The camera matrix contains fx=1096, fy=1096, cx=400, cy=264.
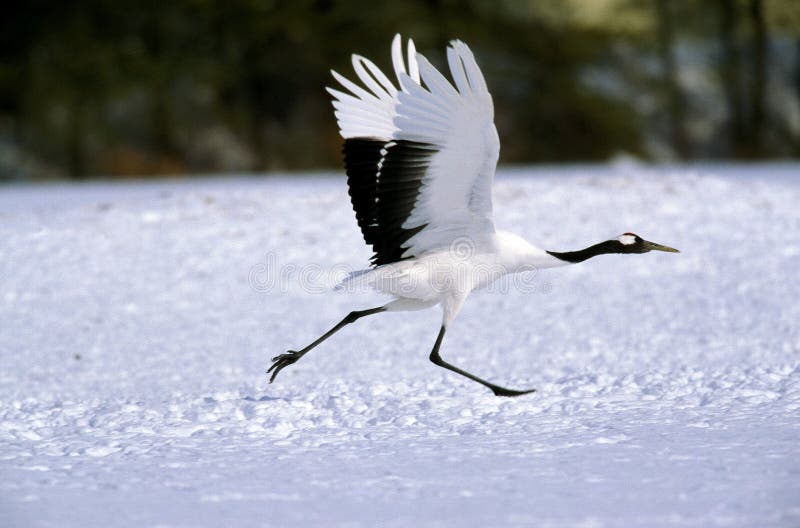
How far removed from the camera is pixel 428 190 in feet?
17.7

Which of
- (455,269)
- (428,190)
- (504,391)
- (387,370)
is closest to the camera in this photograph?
(428,190)

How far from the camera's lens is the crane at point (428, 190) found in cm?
498

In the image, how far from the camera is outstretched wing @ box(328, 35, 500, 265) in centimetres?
488

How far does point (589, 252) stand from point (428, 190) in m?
1.19

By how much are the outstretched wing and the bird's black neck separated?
578 mm

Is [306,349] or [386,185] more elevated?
[386,185]

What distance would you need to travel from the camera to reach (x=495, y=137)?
16.4ft

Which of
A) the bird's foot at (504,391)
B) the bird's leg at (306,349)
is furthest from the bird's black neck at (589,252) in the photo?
→ the bird's leg at (306,349)

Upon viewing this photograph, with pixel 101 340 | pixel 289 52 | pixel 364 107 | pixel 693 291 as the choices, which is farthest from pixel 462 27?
pixel 364 107

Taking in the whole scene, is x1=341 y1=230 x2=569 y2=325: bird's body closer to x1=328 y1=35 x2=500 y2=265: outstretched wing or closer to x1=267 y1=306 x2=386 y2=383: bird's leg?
x1=328 y1=35 x2=500 y2=265: outstretched wing

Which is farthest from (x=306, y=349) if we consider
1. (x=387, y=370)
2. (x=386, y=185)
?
(x=386, y=185)

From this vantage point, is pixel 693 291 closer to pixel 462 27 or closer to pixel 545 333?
pixel 545 333

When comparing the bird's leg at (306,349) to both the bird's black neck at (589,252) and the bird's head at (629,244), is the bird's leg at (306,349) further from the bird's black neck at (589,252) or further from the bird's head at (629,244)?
the bird's head at (629,244)

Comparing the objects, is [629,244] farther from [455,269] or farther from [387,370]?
[387,370]
